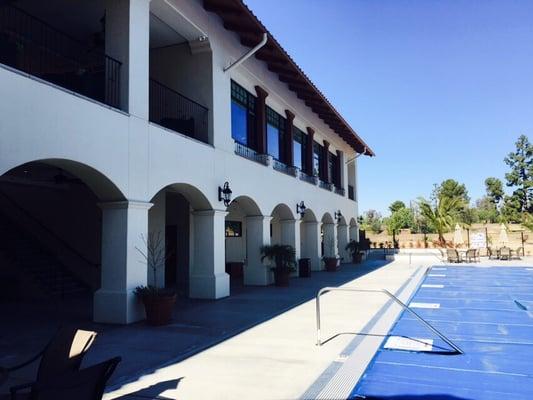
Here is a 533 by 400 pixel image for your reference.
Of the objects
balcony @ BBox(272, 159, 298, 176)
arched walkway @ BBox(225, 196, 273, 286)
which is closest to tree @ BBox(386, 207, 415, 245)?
balcony @ BBox(272, 159, 298, 176)

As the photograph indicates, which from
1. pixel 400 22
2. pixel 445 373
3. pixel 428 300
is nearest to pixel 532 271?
pixel 428 300

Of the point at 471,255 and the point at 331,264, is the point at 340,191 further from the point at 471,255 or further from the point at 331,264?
the point at 471,255

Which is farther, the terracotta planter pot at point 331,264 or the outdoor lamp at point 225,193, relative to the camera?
the terracotta planter pot at point 331,264

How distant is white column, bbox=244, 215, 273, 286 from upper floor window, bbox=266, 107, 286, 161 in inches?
115

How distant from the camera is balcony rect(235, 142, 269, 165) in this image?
14062 millimetres

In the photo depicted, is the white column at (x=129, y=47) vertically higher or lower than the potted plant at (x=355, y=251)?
higher

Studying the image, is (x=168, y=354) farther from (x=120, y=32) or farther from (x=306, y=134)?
(x=306, y=134)

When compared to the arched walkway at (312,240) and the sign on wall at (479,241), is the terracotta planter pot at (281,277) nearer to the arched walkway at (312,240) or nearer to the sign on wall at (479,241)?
the arched walkway at (312,240)

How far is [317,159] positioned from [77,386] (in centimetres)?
2045

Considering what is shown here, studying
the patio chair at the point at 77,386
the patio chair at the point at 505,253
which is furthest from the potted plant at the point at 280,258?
the patio chair at the point at 505,253

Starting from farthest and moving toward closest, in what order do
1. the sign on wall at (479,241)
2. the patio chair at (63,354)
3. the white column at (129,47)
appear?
the sign on wall at (479,241) → the white column at (129,47) → the patio chair at (63,354)

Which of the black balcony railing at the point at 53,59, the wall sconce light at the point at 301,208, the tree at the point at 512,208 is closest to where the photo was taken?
the black balcony railing at the point at 53,59

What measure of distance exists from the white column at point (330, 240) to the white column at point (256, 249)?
843 centimetres

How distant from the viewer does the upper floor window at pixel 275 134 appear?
1669 centimetres
